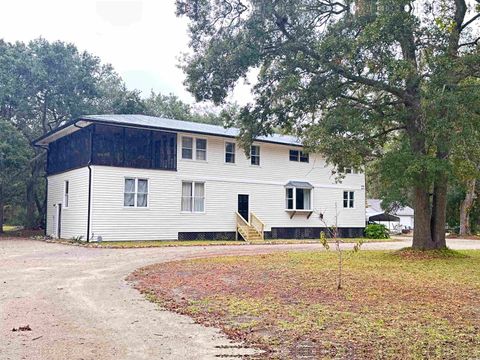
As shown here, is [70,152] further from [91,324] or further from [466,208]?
[466,208]

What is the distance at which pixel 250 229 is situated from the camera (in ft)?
83.3

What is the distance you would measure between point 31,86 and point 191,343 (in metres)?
29.8

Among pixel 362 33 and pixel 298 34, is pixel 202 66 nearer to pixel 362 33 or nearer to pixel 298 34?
pixel 298 34

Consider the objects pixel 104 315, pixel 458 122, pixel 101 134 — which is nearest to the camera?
pixel 104 315

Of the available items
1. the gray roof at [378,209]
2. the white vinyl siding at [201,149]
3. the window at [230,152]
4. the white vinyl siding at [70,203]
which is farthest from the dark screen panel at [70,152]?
the gray roof at [378,209]

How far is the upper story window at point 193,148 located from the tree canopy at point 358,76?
28.3 feet

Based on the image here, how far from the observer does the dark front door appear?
2653 cm

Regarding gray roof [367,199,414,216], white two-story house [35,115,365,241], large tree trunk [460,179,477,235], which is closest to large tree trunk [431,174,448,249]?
white two-story house [35,115,365,241]

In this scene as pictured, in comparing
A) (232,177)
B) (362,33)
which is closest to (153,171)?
(232,177)

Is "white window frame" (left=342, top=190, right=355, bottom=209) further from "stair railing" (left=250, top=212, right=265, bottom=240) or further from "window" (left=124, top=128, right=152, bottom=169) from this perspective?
"window" (left=124, top=128, right=152, bottom=169)

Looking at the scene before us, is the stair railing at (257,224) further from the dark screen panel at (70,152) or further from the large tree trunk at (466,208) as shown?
the large tree trunk at (466,208)

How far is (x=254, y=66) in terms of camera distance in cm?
1447

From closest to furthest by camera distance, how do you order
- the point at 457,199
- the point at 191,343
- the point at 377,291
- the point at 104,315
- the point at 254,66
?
the point at 191,343 < the point at 104,315 < the point at 377,291 < the point at 254,66 < the point at 457,199

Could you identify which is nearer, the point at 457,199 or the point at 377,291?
the point at 377,291
